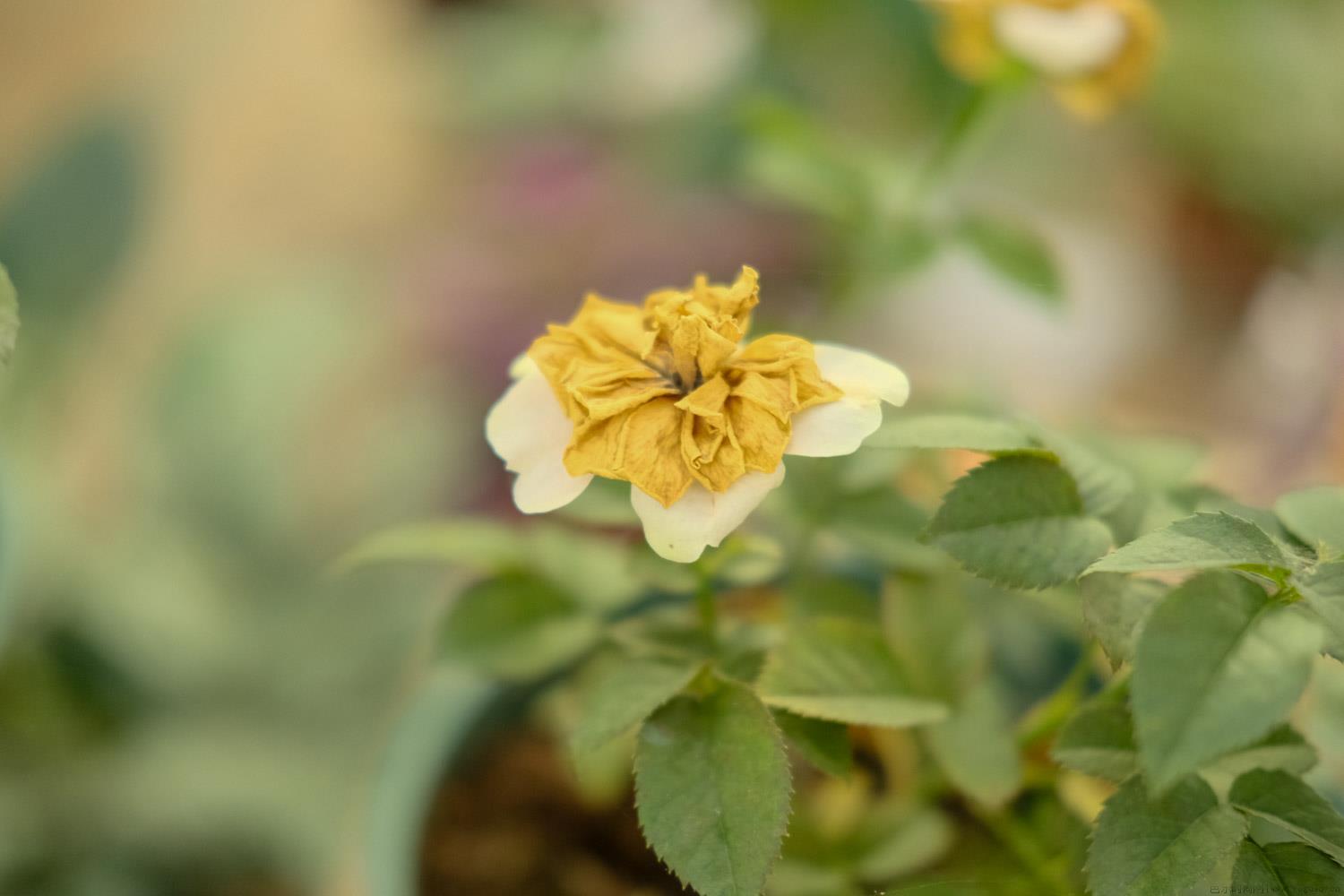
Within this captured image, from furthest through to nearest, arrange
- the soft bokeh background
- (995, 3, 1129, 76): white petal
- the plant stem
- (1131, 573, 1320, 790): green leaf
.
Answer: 1. the soft bokeh background
2. (995, 3, 1129, 76): white petal
3. the plant stem
4. (1131, 573, 1320, 790): green leaf

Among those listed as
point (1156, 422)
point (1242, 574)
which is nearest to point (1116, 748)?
point (1242, 574)

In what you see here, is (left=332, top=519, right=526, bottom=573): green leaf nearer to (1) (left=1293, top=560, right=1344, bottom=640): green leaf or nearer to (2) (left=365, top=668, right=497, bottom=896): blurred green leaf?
(2) (left=365, top=668, right=497, bottom=896): blurred green leaf

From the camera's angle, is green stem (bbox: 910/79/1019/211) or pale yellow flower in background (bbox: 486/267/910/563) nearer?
pale yellow flower in background (bbox: 486/267/910/563)

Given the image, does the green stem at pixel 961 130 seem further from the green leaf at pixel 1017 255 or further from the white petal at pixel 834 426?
the white petal at pixel 834 426

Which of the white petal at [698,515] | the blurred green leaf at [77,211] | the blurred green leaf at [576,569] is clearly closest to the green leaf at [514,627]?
the blurred green leaf at [576,569]

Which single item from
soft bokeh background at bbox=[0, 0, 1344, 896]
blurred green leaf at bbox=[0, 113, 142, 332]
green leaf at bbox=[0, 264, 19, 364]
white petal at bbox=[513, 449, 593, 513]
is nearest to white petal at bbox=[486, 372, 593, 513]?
white petal at bbox=[513, 449, 593, 513]

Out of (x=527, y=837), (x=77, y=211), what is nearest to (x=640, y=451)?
(x=527, y=837)

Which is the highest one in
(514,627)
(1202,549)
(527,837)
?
(1202,549)

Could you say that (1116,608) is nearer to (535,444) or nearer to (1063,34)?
(535,444)
